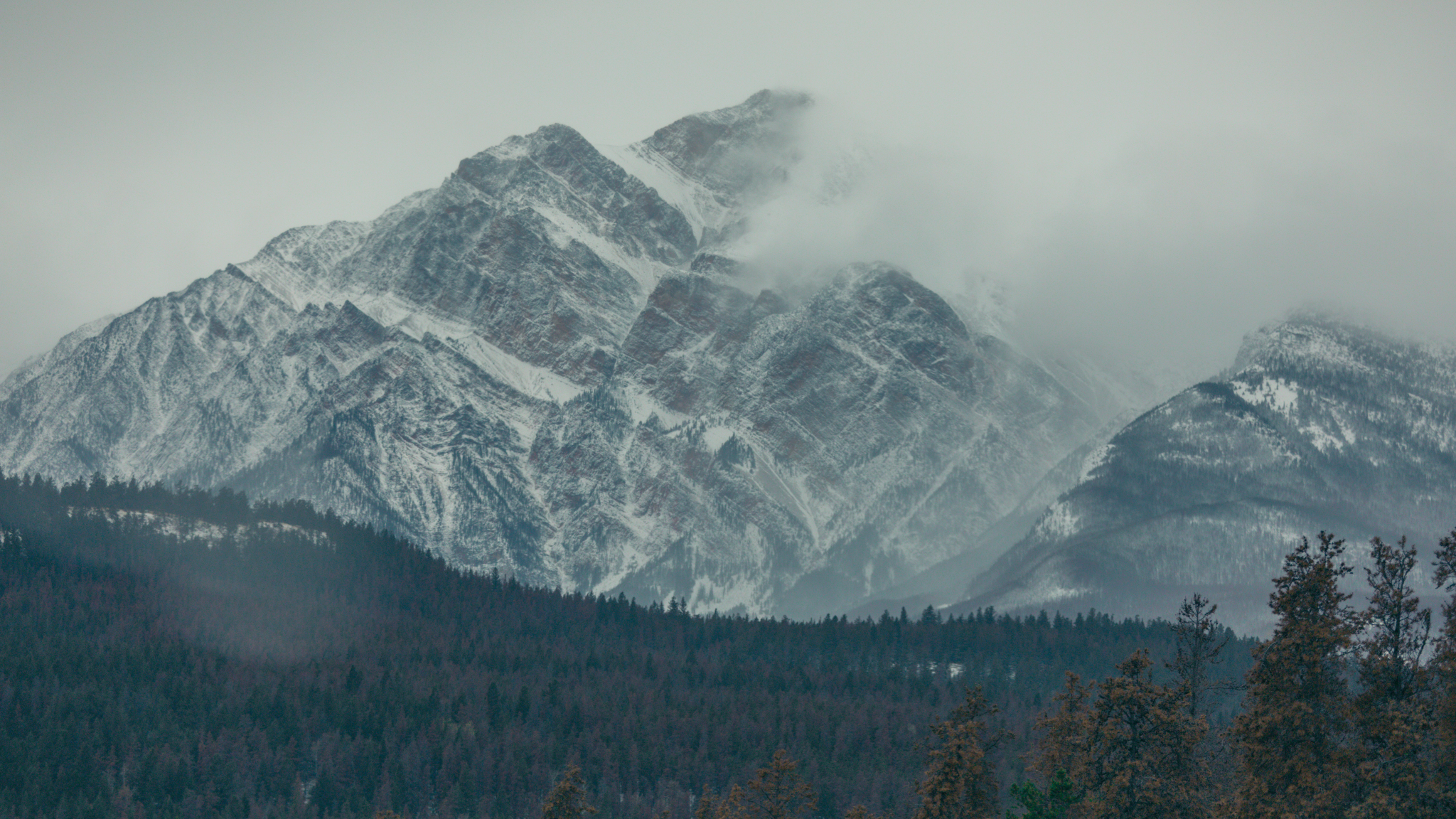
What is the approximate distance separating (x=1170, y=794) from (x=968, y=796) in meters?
16.3

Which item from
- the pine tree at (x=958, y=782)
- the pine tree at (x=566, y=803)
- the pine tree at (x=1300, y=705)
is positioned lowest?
the pine tree at (x=566, y=803)

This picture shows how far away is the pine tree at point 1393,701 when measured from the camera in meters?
67.8

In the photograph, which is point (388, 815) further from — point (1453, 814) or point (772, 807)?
point (1453, 814)

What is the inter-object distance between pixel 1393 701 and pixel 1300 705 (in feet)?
12.8

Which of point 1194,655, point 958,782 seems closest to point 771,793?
point 958,782

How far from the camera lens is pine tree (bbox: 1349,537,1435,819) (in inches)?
2670

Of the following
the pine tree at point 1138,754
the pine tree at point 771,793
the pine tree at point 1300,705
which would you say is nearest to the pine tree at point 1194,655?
the pine tree at point 1138,754

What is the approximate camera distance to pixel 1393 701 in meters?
70.2

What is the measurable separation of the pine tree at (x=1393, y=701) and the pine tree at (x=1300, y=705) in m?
1.17

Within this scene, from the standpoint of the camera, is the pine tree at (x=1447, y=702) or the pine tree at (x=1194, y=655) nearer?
the pine tree at (x=1447, y=702)

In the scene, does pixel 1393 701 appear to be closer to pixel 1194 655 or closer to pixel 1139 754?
pixel 1139 754

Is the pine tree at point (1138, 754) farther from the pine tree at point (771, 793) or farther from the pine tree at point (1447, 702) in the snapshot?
the pine tree at point (771, 793)

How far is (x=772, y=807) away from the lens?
104500 mm

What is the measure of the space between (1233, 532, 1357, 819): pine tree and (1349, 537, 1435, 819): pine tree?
117 cm
